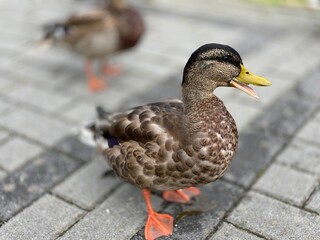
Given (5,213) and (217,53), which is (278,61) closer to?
(217,53)

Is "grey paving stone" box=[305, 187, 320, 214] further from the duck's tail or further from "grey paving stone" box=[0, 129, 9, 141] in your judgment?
"grey paving stone" box=[0, 129, 9, 141]

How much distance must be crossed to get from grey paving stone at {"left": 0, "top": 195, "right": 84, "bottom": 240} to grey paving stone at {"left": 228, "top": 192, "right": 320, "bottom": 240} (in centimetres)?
136

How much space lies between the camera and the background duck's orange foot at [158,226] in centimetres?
321

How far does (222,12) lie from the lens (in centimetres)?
830

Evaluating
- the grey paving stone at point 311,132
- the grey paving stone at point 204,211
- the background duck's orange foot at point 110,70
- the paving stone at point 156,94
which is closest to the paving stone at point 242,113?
the grey paving stone at point 311,132

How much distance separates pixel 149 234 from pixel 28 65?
166 inches

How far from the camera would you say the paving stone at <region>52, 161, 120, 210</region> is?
368 cm

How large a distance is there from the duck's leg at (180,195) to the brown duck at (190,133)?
1.34ft

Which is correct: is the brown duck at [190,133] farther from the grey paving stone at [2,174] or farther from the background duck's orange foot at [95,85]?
the background duck's orange foot at [95,85]

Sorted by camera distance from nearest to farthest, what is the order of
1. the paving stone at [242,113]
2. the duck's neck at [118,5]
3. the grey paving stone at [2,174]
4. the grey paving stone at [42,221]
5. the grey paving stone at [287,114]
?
the grey paving stone at [42,221] < the grey paving stone at [2,174] < the grey paving stone at [287,114] < the paving stone at [242,113] < the duck's neck at [118,5]

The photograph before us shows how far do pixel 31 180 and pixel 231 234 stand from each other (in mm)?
1953

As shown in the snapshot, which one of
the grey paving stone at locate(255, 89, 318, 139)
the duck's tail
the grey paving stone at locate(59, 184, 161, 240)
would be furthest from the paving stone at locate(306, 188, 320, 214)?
the duck's tail

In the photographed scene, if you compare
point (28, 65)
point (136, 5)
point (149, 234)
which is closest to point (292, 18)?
point (136, 5)

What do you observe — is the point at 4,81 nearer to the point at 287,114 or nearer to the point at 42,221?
the point at 42,221
